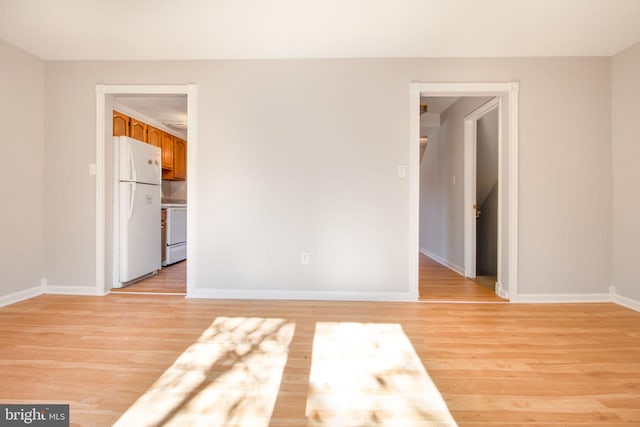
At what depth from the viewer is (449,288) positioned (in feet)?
11.3

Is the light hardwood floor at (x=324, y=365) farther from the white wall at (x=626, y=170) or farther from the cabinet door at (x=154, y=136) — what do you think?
the cabinet door at (x=154, y=136)

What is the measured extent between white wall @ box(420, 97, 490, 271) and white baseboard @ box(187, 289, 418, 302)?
175 cm

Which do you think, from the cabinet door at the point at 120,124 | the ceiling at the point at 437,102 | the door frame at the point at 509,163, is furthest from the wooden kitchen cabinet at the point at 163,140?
the ceiling at the point at 437,102

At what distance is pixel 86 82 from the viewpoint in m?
3.08

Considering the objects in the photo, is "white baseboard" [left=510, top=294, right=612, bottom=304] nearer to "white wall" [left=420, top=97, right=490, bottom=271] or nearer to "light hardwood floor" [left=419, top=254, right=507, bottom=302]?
"light hardwood floor" [left=419, top=254, right=507, bottom=302]

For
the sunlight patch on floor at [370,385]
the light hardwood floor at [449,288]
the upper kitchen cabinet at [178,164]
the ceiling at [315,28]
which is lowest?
the sunlight patch on floor at [370,385]

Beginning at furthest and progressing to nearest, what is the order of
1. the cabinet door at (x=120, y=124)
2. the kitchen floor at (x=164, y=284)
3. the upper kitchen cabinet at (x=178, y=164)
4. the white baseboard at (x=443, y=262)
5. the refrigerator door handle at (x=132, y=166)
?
the upper kitchen cabinet at (x=178, y=164) → the white baseboard at (x=443, y=262) → the cabinet door at (x=120, y=124) → the refrigerator door handle at (x=132, y=166) → the kitchen floor at (x=164, y=284)

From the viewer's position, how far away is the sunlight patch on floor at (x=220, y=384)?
1.29 metres

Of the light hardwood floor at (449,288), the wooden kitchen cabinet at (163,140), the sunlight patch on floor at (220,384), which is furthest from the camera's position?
the wooden kitchen cabinet at (163,140)

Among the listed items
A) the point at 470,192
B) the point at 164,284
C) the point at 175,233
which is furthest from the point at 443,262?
the point at 175,233

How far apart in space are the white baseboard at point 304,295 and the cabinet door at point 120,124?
7.37ft

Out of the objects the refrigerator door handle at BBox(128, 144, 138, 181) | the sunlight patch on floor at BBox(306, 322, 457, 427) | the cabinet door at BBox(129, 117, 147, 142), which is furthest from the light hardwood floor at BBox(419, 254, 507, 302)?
the cabinet door at BBox(129, 117, 147, 142)

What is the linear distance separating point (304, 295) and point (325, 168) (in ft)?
4.31

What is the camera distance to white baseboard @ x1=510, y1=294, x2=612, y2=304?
2926mm
